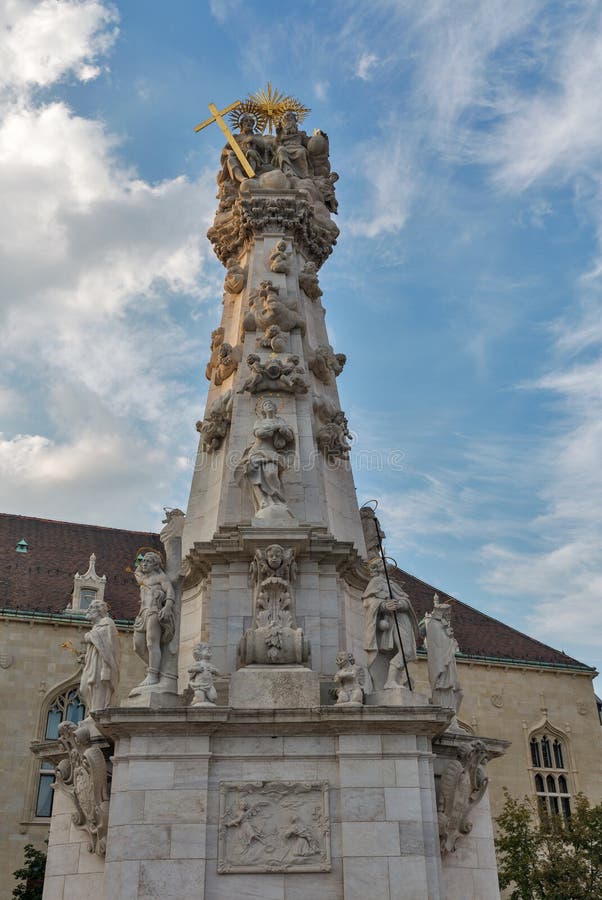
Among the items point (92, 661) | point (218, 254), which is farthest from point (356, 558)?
point (218, 254)

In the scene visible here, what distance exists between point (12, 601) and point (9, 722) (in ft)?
13.9

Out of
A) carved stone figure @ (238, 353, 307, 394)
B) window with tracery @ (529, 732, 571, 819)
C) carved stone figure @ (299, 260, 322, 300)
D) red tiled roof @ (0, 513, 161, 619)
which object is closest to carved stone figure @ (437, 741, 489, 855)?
carved stone figure @ (238, 353, 307, 394)

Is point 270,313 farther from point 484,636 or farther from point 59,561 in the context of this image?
point 484,636

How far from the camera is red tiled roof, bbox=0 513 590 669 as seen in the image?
31.8m

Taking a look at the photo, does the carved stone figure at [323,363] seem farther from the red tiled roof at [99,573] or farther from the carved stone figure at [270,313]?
the red tiled roof at [99,573]

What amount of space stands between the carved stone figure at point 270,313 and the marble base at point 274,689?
21.8 feet

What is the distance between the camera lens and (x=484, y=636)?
3650 centimetres

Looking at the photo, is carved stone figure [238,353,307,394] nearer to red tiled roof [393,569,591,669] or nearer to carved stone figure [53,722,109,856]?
carved stone figure [53,722,109,856]

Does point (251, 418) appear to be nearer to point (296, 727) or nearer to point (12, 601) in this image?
point (296, 727)

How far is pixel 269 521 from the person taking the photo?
42.1ft

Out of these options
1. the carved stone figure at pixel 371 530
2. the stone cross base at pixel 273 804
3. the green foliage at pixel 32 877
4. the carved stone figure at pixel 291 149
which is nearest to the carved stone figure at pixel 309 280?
the carved stone figure at pixel 291 149

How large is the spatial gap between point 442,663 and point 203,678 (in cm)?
372

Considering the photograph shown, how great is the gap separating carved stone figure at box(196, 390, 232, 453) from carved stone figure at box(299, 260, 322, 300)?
2.98 m

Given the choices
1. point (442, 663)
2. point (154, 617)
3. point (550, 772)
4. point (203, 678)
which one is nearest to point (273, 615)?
point (203, 678)
